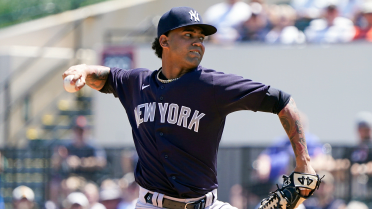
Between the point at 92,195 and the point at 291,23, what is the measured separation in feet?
16.6

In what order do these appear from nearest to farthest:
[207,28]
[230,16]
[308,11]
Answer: [207,28] → [230,16] → [308,11]

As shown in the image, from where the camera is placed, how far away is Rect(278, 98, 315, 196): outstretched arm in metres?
3.45

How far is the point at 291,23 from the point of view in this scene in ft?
34.0

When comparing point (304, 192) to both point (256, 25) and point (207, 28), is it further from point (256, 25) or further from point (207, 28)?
point (256, 25)

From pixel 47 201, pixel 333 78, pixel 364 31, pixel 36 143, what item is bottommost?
pixel 47 201

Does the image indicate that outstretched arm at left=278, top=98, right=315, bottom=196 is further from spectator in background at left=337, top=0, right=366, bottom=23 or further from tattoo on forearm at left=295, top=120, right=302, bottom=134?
spectator in background at left=337, top=0, right=366, bottom=23

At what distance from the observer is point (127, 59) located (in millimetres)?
10914

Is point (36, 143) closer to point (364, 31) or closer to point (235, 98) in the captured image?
point (364, 31)

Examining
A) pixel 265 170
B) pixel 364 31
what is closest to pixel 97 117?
pixel 265 170

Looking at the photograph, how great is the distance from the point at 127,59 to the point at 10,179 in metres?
3.60

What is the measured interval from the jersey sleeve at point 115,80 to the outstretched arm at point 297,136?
1242mm

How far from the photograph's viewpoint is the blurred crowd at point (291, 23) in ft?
33.4

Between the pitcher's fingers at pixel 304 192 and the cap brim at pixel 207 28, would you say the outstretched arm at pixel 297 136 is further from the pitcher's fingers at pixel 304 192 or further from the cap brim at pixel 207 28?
the cap brim at pixel 207 28

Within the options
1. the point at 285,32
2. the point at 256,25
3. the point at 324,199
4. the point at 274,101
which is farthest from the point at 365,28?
the point at 274,101
